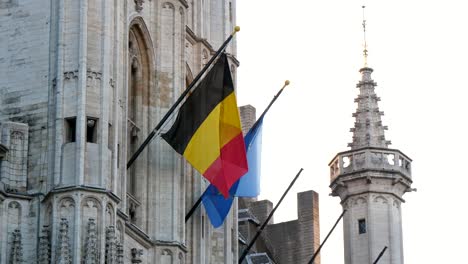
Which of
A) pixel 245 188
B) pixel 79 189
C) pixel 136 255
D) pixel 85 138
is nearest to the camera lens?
pixel 79 189

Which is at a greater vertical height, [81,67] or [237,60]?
[237,60]

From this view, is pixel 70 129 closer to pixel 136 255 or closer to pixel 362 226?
pixel 136 255

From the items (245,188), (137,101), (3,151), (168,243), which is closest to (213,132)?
(137,101)

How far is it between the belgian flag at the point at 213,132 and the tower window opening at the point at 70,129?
3929 millimetres

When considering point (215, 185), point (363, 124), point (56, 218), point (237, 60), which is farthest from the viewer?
point (363, 124)

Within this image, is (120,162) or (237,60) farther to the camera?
(237,60)

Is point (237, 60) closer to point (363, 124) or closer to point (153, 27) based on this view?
point (153, 27)

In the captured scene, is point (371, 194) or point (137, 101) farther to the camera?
point (371, 194)

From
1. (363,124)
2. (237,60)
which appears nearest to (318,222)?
(363,124)

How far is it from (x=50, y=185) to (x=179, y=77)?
721cm

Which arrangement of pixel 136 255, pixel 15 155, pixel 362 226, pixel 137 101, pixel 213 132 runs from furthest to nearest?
pixel 362 226, pixel 137 101, pixel 213 132, pixel 136 255, pixel 15 155

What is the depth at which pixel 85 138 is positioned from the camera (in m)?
44.3

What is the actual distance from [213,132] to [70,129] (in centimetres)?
447

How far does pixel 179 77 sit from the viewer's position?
50.4 meters
